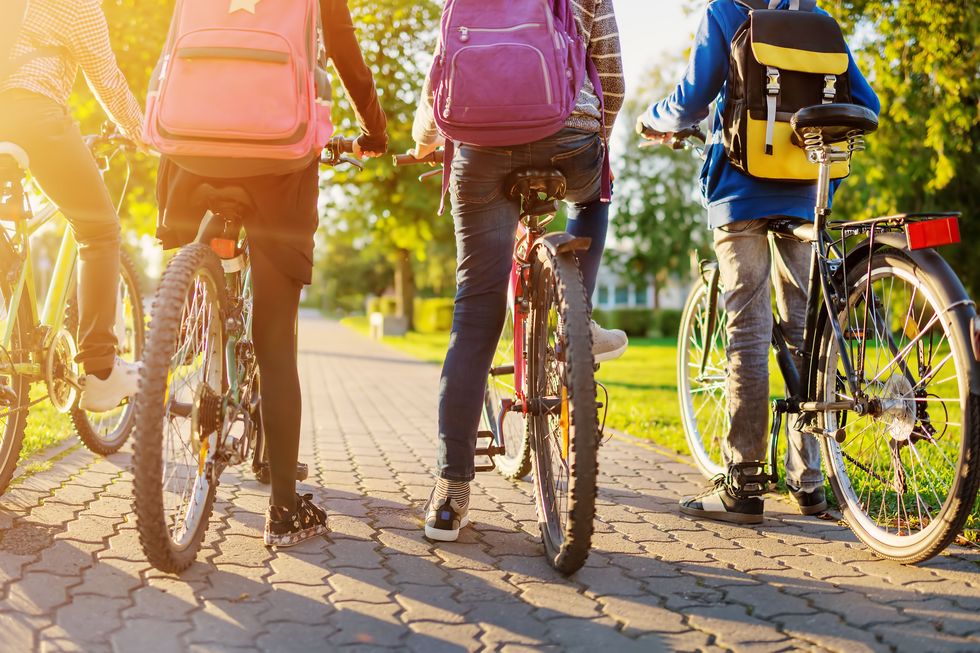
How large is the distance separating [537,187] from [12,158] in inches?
75.5

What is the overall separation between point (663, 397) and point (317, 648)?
28.2ft

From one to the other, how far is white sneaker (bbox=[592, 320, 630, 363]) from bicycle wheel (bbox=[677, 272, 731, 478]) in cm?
104

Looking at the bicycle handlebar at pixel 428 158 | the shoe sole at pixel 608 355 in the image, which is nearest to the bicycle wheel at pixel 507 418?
the shoe sole at pixel 608 355

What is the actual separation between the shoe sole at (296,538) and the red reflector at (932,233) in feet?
7.48

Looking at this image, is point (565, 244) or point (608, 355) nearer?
point (565, 244)

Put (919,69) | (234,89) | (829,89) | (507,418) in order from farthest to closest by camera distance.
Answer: (919,69), (507,418), (829,89), (234,89)

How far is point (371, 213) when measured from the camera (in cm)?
2516

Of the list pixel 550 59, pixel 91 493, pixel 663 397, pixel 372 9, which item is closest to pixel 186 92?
pixel 550 59

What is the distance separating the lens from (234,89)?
2951 mm

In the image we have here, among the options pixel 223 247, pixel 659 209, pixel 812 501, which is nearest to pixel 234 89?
pixel 223 247

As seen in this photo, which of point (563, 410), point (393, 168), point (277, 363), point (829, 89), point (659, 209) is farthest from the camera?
point (659, 209)

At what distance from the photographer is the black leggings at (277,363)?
3.24 metres

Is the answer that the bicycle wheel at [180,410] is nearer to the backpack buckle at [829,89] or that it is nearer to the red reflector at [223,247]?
the red reflector at [223,247]

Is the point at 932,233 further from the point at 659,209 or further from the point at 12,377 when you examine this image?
the point at 659,209
